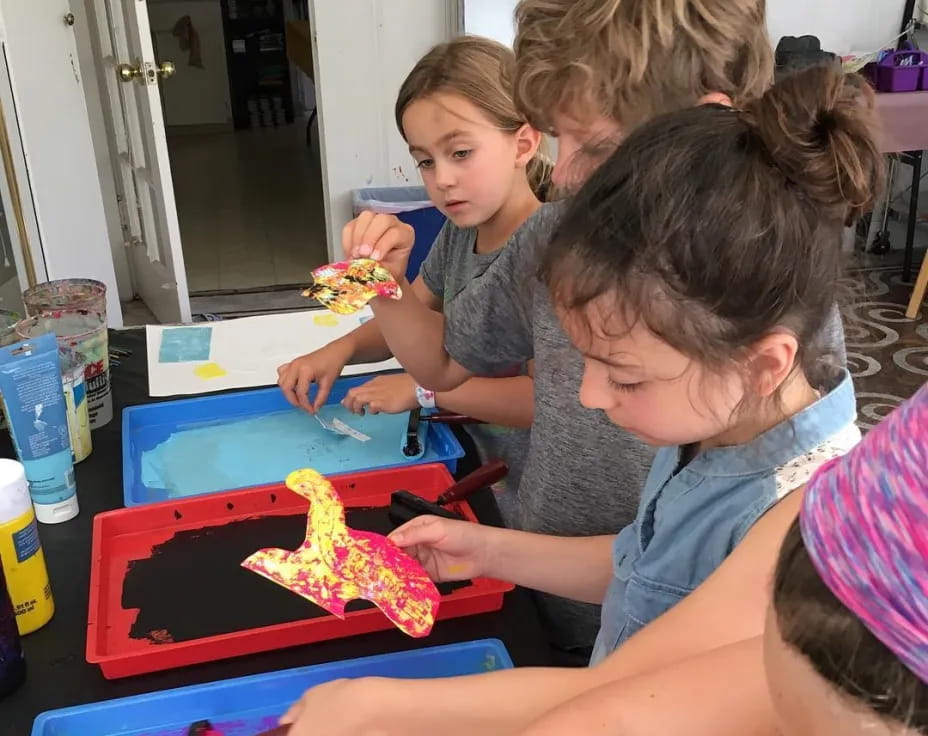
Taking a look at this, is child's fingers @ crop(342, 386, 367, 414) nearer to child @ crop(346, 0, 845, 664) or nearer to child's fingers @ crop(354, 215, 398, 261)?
child @ crop(346, 0, 845, 664)

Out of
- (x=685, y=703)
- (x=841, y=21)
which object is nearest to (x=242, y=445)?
(x=685, y=703)

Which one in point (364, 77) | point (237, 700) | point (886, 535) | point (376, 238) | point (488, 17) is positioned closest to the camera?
point (886, 535)

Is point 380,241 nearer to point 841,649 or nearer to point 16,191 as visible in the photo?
point 841,649

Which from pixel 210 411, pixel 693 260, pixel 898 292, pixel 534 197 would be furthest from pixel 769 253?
pixel 898 292

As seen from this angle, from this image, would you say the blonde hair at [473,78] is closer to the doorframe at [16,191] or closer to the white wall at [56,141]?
the doorframe at [16,191]

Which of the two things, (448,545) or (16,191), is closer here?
(448,545)

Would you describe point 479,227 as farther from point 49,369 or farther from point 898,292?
point 898,292

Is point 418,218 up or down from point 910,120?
down

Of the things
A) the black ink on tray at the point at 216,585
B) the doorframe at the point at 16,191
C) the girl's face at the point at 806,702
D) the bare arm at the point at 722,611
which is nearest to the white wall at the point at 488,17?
the doorframe at the point at 16,191

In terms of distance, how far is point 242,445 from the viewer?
1.20 meters

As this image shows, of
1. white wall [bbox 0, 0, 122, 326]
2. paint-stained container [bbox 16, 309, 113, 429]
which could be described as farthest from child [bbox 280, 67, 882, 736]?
white wall [bbox 0, 0, 122, 326]

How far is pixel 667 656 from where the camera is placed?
61 cm

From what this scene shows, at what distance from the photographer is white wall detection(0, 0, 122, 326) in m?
2.65

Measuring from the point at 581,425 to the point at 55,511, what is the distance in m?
0.60
